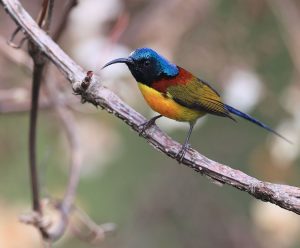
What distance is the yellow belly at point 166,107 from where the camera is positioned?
2.02 meters

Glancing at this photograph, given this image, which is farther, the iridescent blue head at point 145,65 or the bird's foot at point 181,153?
the iridescent blue head at point 145,65

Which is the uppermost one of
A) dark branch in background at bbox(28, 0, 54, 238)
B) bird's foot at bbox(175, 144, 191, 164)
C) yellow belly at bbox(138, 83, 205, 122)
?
yellow belly at bbox(138, 83, 205, 122)

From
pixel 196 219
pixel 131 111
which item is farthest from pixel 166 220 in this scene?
pixel 131 111

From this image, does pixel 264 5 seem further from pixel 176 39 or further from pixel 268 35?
pixel 176 39

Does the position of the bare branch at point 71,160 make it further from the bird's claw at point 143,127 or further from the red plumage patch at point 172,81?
the bird's claw at point 143,127

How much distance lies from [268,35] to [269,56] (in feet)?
0.38

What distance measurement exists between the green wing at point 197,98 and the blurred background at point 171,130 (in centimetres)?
51

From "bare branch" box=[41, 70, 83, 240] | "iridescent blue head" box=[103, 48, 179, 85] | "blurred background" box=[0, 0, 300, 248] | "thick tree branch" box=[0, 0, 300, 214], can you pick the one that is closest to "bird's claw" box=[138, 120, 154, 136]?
"thick tree branch" box=[0, 0, 300, 214]

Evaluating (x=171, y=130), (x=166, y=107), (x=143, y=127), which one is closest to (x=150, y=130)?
(x=143, y=127)

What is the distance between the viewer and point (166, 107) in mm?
2029

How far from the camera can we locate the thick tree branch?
1.57 meters

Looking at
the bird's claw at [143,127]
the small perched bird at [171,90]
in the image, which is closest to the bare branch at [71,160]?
the small perched bird at [171,90]

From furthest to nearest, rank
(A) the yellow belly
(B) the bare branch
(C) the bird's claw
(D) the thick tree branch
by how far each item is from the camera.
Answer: (B) the bare branch, (A) the yellow belly, (C) the bird's claw, (D) the thick tree branch

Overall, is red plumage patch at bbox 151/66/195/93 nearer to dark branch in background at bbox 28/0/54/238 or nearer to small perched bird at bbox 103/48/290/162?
small perched bird at bbox 103/48/290/162
